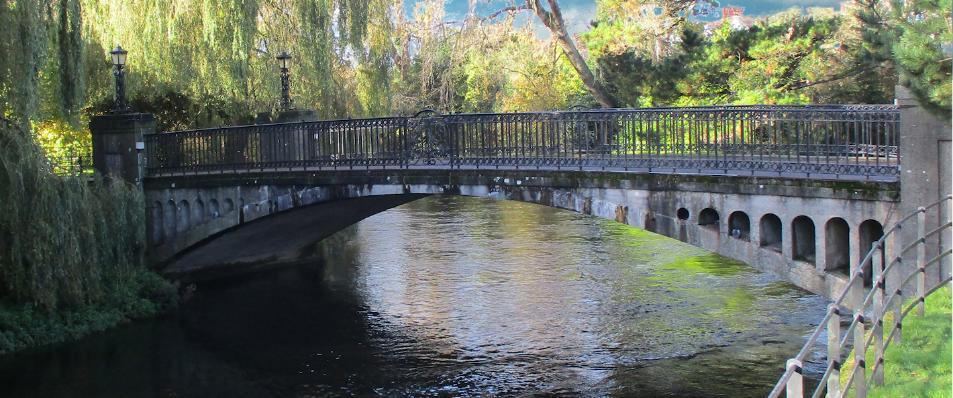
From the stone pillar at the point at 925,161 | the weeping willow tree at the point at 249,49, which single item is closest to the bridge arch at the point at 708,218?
the stone pillar at the point at 925,161

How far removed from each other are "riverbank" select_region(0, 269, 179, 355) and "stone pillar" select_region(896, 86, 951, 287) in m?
13.2

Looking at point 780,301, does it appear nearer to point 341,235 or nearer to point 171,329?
point 171,329

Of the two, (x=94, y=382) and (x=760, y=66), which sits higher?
(x=760, y=66)

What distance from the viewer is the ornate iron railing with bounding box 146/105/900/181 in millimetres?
15719

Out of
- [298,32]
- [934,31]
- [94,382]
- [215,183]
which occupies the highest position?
[298,32]

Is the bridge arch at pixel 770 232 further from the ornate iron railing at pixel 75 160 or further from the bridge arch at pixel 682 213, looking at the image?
the ornate iron railing at pixel 75 160

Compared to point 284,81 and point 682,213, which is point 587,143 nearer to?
point 682,213

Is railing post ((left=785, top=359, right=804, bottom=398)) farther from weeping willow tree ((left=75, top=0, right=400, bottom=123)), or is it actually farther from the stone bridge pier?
weeping willow tree ((left=75, top=0, right=400, bottom=123))

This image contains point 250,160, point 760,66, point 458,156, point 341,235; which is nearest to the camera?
point 458,156

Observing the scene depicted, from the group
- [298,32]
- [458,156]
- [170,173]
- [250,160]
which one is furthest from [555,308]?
[298,32]

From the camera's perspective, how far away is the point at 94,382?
17.2 m

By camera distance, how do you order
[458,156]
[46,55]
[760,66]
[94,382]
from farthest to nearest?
1. [760,66]
2. [458,156]
3. [46,55]
4. [94,382]

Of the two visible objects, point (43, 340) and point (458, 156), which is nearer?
point (43, 340)

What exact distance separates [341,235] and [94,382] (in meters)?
14.8
